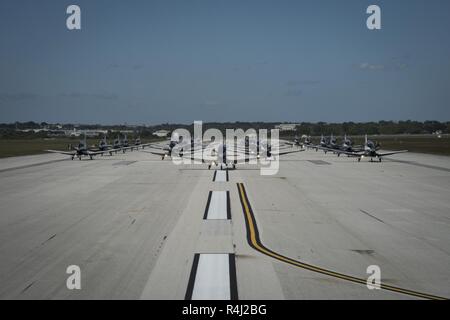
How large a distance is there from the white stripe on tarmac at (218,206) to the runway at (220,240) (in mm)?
59

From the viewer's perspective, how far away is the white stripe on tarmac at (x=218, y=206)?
22.7 m

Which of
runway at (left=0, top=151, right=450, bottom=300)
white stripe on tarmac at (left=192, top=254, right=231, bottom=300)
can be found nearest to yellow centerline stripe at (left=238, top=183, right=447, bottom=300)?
runway at (left=0, top=151, right=450, bottom=300)

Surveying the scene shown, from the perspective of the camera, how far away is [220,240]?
17609 mm

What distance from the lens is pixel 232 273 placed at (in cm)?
1345

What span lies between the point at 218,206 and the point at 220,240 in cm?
816

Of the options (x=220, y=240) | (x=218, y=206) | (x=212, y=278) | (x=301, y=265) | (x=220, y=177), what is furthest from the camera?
(x=220, y=177)

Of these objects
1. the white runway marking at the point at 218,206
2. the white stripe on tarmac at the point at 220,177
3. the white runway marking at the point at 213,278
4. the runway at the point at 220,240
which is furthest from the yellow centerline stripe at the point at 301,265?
the white stripe on tarmac at the point at 220,177

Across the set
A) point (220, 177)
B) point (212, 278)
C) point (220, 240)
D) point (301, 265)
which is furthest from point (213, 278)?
point (220, 177)

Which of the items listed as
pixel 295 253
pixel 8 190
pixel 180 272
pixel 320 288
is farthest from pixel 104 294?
pixel 8 190

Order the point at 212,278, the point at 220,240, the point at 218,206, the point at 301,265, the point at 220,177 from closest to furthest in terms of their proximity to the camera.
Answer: the point at 212,278
the point at 301,265
the point at 220,240
the point at 218,206
the point at 220,177

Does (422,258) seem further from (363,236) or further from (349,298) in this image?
(349,298)

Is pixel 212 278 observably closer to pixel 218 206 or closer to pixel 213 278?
pixel 213 278
